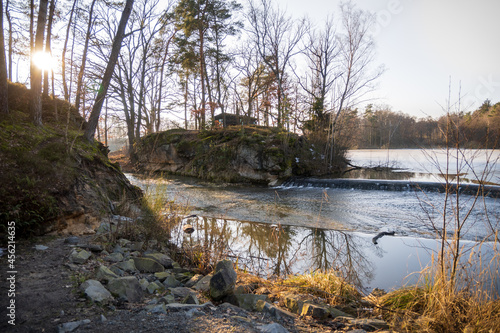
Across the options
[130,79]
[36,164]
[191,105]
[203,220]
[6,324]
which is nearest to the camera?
[6,324]

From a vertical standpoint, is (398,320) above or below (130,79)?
below

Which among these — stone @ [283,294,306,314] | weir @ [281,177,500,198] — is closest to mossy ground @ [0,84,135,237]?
stone @ [283,294,306,314]

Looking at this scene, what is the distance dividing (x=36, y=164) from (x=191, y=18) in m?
17.4

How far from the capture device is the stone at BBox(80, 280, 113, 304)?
2.11 metres

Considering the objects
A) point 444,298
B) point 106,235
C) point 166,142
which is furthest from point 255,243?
point 166,142

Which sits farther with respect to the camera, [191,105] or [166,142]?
[191,105]

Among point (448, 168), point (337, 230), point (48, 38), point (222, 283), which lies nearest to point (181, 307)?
point (222, 283)

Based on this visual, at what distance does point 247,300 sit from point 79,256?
6.30ft

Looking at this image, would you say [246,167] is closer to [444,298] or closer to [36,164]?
[36,164]

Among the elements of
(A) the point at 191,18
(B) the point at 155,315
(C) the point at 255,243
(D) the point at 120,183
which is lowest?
(C) the point at 255,243

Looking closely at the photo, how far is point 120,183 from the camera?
6008 millimetres

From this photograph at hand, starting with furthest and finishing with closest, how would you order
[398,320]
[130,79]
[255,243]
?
[130,79] < [255,243] < [398,320]

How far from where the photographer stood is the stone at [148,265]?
3.14 meters

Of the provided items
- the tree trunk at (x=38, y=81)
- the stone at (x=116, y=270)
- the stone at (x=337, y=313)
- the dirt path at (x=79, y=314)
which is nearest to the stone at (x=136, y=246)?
the stone at (x=116, y=270)
